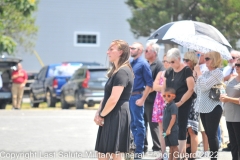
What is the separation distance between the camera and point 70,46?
4009cm

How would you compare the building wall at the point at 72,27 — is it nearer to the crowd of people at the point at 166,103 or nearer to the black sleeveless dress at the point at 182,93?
the crowd of people at the point at 166,103

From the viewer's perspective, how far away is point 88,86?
23.2 meters

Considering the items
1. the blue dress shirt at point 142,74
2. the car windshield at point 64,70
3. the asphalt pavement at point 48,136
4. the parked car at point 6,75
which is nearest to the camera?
the blue dress shirt at point 142,74

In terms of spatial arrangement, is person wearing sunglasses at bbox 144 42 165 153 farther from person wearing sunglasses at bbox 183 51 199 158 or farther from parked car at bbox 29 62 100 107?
parked car at bbox 29 62 100 107

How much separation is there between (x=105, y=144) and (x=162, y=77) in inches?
136

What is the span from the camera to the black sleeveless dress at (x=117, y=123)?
26.0 ft

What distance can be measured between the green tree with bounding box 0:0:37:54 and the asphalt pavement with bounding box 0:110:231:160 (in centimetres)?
686

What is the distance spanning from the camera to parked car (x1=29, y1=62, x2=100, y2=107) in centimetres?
2663

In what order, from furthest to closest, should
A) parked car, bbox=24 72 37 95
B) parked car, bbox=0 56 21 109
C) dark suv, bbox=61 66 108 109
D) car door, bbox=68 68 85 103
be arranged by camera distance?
parked car, bbox=24 72 37 95 → parked car, bbox=0 56 21 109 → car door, bbox=68 68 85 103 → dark suv, bbox=61 66 108 109

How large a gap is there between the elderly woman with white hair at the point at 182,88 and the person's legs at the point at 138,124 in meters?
1.10

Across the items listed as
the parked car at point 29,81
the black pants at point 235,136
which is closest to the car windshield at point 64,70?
the parked car at point 29,81

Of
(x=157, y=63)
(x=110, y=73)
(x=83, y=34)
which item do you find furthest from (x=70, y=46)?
(x=110, y=73)

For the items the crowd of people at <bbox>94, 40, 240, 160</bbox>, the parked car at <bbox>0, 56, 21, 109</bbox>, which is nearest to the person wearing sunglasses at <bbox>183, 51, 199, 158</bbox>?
the crowd of people at <bbox>94, 40, 240, 160</bbox>

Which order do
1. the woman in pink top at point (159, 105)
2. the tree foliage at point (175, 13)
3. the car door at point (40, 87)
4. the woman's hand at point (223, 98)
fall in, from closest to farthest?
the woman's hand at point (223, 98), the woman in pink top at point (159, 105), the car door at point (40, 87), the tree foliage at point (175, 13)
